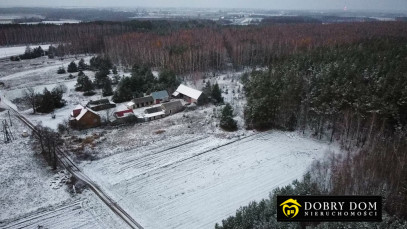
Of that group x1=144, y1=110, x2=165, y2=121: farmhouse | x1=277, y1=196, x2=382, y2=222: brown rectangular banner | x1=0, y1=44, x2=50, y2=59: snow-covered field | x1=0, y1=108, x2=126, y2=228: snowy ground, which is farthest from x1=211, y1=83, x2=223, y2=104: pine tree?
x1=0, y1=44, x2=50, y2=59: snow-covered field

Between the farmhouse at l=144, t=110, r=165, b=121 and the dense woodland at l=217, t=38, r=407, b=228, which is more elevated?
the dense woodland at l=217, t=38, r=407, b=228

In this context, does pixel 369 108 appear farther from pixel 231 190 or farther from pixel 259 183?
pixel 231 190

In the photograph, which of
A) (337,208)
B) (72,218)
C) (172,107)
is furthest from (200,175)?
(172,107)

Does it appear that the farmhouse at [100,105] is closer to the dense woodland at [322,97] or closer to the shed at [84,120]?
the dense woodland at [322,97]

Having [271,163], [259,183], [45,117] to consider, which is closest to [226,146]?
[271,163]

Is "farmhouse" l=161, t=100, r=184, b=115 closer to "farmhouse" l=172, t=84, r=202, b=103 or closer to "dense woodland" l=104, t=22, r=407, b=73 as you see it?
"farmhouse" l=172, t=84, r=202, b=103

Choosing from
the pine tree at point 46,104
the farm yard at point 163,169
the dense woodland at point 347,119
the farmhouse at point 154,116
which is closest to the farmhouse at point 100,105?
the farm yard at point 163,169
